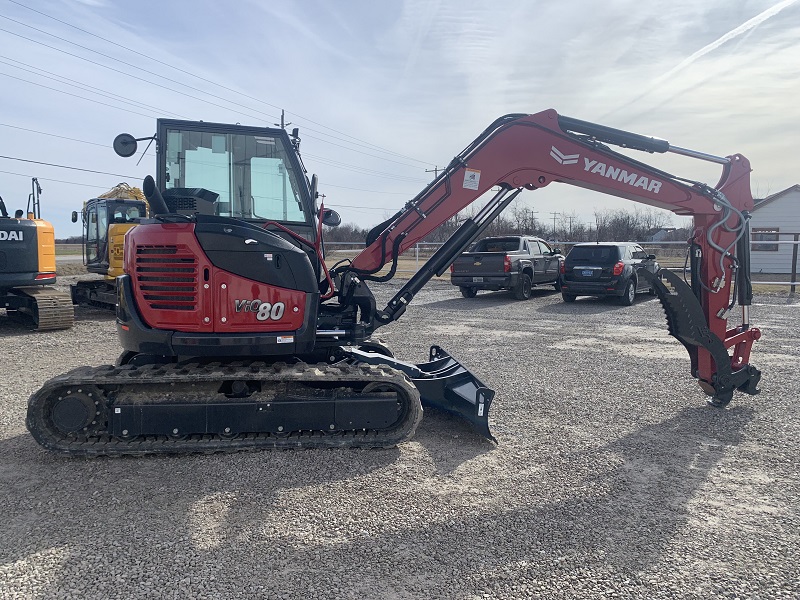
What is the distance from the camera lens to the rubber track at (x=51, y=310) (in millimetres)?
11320

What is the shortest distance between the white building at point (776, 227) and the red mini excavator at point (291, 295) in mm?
24215

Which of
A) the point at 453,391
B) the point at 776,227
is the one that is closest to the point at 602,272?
the point at 453,391

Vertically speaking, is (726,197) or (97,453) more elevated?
(726,197)

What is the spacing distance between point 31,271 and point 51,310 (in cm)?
106

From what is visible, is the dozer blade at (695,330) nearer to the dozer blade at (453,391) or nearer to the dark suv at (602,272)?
the dozer blade at (453,391)

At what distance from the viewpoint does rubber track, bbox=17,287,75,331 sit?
37.1 ft

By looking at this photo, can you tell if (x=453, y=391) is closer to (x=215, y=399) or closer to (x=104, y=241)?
→ (x=215, y=399)

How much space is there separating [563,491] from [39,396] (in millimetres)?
4088

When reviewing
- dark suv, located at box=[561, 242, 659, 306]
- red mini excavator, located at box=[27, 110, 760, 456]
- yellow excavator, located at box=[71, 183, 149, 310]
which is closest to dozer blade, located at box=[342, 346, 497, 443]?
red mini excavator, located at box=[27, 110, 760, 456]

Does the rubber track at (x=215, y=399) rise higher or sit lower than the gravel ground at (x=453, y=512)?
higher

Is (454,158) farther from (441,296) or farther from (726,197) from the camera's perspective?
(441,296)

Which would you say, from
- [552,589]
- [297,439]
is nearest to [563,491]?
[552,589]

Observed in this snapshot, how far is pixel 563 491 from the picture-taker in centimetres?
429

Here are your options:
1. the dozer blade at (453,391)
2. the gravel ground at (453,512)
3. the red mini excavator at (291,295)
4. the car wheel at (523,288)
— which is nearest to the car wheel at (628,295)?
the car wheel at (523,288)
